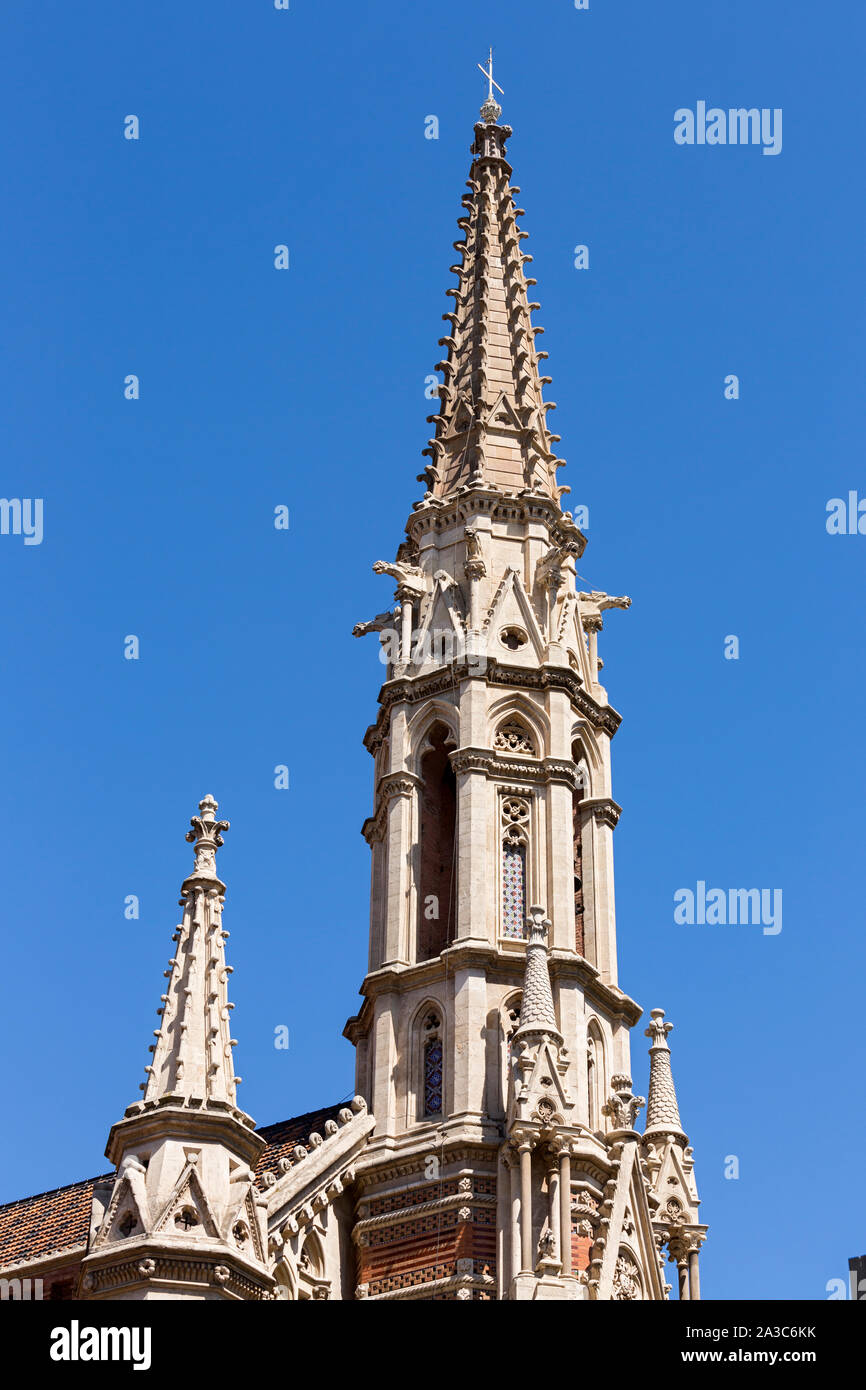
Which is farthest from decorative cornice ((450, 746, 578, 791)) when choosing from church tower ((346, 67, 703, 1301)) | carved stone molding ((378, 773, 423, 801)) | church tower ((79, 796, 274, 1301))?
church tower ((79, 796, 274, 1301))

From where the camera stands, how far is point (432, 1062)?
41.0 meters

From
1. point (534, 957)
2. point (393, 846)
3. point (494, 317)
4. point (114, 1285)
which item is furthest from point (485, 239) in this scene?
point (114, 1285)

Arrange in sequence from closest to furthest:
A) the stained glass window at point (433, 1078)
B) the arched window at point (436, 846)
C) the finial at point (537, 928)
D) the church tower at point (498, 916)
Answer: the church tower at point (498, 916) → the finial at point (537, 928) → the stained glass window at point (433, 1078) → the arched window at point (436, 846)

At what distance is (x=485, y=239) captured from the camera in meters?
53.1

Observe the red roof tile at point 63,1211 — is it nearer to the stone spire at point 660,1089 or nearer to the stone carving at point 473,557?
the stone spire at point 660,1089

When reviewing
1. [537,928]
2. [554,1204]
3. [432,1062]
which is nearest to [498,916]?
[537,928]

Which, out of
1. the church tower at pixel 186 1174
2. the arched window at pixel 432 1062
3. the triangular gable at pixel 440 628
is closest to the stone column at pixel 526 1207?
the arched window at pixel 432 1062

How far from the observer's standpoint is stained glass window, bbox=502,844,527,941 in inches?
1660

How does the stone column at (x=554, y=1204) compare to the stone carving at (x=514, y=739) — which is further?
the stone carving at (x=514, y=739)

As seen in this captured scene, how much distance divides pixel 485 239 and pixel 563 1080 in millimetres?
21750

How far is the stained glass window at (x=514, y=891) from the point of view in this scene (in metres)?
42.2

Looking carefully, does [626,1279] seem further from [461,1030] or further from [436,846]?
[436,846]

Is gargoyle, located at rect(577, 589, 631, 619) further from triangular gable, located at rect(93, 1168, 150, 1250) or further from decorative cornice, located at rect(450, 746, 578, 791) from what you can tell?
triangular gable, located at rect(93, 1168, 150, 1250)

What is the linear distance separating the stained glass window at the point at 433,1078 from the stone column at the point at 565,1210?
3.57 meters
